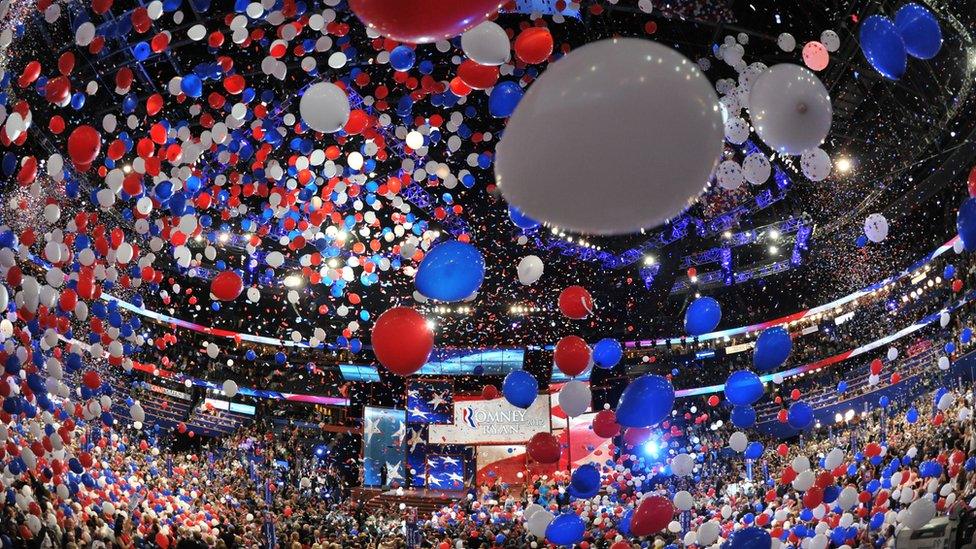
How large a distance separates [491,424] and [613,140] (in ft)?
45.9

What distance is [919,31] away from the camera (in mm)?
3912

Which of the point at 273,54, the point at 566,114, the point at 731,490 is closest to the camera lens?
the point at 566,114

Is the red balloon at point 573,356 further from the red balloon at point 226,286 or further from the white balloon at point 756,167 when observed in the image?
the red balloon at point 226,286

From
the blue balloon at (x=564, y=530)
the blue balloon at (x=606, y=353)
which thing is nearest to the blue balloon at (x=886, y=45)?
the blue balloon at (x=606, y=353)

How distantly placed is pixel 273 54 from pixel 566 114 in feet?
15.1

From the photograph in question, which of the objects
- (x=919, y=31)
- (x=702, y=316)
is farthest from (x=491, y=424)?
(x=919, y=31)

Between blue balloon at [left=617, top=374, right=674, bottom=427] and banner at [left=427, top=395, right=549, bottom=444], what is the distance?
1109 centimetres

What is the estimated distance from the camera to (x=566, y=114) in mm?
1968

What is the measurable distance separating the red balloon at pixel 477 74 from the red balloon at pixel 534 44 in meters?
0.38

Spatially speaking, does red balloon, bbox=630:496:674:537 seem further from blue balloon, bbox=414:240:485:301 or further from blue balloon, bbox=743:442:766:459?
blue balloon, bbox=414:240:485:301

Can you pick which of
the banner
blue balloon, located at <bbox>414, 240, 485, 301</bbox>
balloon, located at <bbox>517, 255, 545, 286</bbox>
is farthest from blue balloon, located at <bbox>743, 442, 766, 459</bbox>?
the banner

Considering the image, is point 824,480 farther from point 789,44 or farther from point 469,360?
point 469,360

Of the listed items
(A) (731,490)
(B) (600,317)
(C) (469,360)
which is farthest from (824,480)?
(C) (469,360)

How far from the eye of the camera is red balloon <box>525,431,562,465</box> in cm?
507
